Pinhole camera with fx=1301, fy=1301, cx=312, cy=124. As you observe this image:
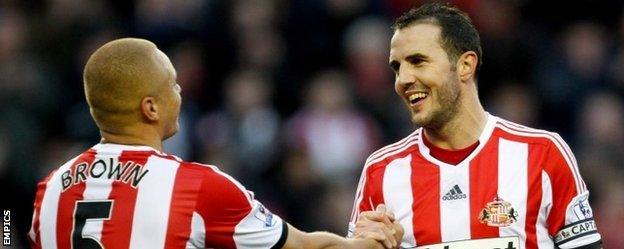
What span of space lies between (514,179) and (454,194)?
0.28m

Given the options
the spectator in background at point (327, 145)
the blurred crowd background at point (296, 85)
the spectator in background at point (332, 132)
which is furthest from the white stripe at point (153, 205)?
the spectator in background at point (332, 132)

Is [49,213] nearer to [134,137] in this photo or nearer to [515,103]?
[134,137]

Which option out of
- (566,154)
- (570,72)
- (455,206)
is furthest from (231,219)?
(570,72)

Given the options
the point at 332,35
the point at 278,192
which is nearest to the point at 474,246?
the point at 278,192

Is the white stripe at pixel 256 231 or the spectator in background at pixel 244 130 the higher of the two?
the spectator in background at pixel 244 130

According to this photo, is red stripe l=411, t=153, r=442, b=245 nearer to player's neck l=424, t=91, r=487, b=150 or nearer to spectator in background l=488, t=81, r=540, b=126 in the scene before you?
player's neck l=424, t=91, r=487, b=150

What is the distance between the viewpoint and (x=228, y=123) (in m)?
10.9

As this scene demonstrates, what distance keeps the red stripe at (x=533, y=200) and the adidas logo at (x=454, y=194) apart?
30 centimetres

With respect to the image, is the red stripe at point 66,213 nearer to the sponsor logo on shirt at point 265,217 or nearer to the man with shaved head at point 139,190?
the man with shaved head at point 139,190

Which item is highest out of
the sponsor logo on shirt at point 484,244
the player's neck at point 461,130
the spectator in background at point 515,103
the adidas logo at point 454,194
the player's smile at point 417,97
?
the spectator in background at point 515,103

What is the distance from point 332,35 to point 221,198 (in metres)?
6.62

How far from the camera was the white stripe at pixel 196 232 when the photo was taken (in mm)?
5309

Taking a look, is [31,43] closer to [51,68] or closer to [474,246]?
[51,68]

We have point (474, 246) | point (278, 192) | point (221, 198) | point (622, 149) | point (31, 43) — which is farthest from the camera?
point (31, 43)
